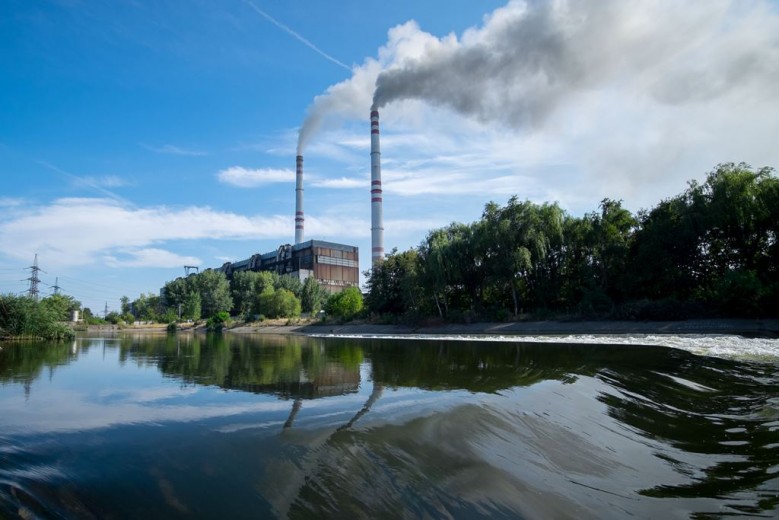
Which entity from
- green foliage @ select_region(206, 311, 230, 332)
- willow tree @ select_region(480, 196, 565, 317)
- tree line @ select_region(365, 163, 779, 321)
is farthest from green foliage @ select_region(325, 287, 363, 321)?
willow tree @ select_region(480, 196, 565, 317)

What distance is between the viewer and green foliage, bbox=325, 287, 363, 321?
7369 cm

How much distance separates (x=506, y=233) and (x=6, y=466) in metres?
47.3

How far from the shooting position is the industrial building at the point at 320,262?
11375cm

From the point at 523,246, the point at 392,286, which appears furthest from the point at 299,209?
the point at 523,246

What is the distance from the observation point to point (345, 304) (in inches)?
2953

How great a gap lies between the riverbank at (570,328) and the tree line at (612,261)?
1364 millimetres

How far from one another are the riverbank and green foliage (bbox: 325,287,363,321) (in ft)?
12.2

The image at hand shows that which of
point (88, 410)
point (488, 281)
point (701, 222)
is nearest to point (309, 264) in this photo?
point (488, 281)

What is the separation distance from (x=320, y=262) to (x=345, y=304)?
1630 inches

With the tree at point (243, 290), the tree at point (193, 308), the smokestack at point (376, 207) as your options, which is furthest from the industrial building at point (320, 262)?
the smokestack at point (376, 207)

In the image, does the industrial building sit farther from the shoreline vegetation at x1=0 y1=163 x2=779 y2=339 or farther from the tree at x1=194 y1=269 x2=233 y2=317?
the shoreline vegetation at x1=0 y1=163 x2=779 y2=339

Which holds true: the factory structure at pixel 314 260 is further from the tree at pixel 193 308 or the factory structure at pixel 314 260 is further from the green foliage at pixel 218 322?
the green foliage at pixel 218 322

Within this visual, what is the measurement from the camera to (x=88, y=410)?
1003cm

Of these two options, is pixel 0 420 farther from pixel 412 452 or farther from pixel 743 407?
pixel 743 407
